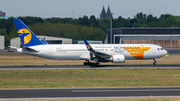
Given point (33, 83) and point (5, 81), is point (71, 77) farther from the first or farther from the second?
point (5, 81)

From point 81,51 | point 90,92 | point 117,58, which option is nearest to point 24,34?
point 81,51

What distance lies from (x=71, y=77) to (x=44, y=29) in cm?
11589

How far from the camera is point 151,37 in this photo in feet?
344

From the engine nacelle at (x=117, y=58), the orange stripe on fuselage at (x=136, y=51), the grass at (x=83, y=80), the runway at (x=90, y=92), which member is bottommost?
the runway at (x=90, y=92)

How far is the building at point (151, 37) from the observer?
341 feet

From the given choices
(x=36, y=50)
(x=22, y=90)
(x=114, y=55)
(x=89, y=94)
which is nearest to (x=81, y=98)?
(x=89, y=94)

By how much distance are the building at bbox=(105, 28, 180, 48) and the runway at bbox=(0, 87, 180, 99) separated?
80.1 meters

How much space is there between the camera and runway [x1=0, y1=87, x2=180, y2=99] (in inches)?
830

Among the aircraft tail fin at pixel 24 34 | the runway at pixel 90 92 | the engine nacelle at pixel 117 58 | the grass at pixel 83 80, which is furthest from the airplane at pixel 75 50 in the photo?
the runway at pixel 90 92

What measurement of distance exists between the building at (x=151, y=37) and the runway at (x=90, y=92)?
263 feet

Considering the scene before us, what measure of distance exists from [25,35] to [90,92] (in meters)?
27.0

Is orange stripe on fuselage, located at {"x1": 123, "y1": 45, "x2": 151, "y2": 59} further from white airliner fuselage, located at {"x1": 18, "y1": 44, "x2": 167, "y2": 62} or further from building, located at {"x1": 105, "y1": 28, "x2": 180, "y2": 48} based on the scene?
building, located at {"x1": 105, "y1": 28, "x2": 180, "y2": 48}

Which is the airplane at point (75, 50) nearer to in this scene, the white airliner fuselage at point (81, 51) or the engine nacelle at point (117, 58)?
the white airliner fuselage at point (81, 51)

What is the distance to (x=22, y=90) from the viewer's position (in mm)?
23781
